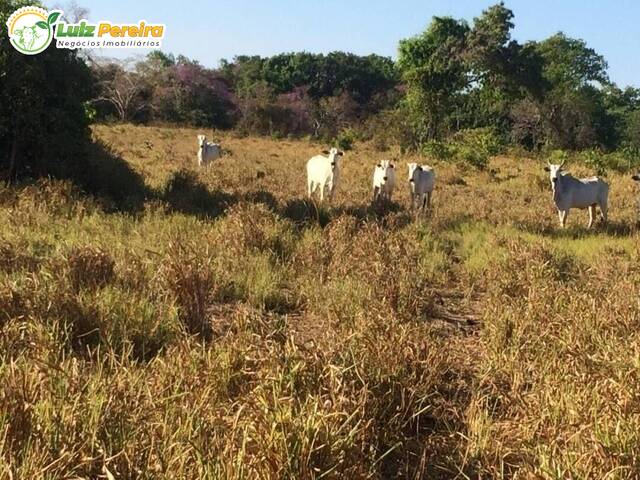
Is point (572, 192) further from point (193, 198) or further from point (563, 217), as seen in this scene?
point (193, 198)

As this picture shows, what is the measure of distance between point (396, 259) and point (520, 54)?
82.9 ft

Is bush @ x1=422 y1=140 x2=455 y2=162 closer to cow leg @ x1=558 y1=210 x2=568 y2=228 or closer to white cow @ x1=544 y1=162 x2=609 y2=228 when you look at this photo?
white cow @ x1=544 y1=162 x2=609 y2=228

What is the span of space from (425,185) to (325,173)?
210cm

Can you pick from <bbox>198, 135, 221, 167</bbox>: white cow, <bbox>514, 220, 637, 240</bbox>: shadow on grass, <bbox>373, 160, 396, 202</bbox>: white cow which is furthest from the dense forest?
<bbox>514, 220, 637, 240</bbox>: shadow on grass

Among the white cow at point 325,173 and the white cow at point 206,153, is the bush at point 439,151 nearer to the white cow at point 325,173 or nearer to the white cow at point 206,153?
the white cow at point 206,153

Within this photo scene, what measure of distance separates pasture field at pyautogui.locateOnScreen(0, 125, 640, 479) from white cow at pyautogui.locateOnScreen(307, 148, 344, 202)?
138 inches

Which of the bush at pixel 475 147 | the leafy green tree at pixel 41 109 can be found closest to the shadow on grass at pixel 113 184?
the leafy green tree at pixel 41 109

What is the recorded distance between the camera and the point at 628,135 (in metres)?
44.2

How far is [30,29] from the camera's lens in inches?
384

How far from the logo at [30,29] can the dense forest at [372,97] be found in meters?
0.16

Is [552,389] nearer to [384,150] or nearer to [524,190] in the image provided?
[524,190]

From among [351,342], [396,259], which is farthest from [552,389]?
[396,259]

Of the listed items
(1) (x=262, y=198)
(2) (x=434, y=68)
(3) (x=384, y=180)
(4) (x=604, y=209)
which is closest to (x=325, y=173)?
(3) (x=384, y=180)

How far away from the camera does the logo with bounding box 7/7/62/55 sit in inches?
368
